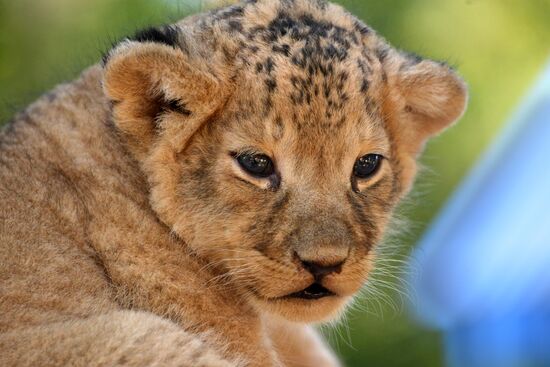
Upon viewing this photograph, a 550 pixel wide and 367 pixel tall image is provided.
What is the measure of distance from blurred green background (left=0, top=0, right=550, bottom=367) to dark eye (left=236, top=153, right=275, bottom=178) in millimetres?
1501

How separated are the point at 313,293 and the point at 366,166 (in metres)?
0.47

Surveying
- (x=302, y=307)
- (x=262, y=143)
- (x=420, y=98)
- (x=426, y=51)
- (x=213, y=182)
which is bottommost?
(x=302, y=307)

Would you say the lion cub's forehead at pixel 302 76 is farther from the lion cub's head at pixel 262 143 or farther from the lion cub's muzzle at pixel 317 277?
the lion cub's muzzle at pixel 317 277

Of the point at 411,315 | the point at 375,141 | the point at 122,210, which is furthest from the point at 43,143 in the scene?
the point at 411,315

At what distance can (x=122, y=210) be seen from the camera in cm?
299

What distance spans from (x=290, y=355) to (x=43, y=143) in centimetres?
124

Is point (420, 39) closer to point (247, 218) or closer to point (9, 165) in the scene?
point (247, 218)

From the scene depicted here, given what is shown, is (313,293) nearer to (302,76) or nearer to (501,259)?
(302,76)

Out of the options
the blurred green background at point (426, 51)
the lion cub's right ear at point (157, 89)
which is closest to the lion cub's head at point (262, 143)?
the lion cub's right ear at point (157, 89)

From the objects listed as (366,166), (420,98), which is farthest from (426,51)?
(366,166)

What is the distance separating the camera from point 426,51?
438 centimetres

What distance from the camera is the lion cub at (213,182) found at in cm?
290

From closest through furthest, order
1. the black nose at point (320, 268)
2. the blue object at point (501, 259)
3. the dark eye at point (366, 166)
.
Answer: the black nose at point (320, 268) → the dark eye at point (366, 166) → the blue object at point (501, 259)

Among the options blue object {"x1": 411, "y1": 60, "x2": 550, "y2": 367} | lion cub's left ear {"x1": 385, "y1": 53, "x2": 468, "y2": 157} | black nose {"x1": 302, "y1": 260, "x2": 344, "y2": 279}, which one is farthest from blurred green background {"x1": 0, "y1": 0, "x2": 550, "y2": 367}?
black nose {"x1": 302, "y1": 260, "x2": 344, "y2": 279}
